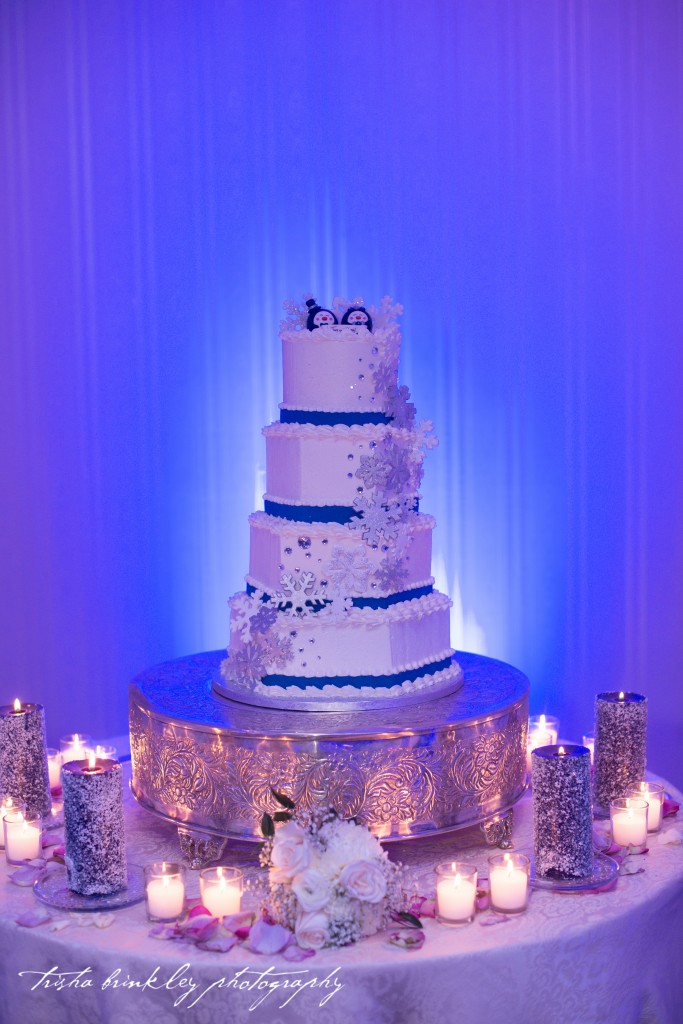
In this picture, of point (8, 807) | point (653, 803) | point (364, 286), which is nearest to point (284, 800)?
point (8, 807)

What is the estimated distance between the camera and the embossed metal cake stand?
3658 millimetres

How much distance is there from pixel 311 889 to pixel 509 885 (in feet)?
1.87

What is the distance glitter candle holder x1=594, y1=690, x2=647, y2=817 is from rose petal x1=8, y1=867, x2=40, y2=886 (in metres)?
1.95

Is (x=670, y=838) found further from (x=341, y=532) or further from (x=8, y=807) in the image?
(x=8, y=807)

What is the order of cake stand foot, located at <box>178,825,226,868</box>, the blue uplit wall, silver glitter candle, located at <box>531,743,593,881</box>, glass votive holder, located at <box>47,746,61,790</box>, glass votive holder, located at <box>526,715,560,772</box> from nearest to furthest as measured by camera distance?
1. silver glitter candle, located at <box>531,743,593,881</box>
2. cake stand foot, located at <box>178,825,226,868</box>
3. glass votive holder, located at <box>47,746,61,790</box>
4. glass votive holder, located at <box>526,715,560,772</box>
5. the blue uplit wall

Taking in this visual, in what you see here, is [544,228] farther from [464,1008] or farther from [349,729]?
[464,1008]

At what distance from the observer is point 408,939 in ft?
10.5

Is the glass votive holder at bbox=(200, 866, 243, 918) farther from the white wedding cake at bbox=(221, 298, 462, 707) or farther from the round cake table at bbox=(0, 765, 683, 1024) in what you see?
the white wedding cake at bbox=(221, 298, 462, 707)

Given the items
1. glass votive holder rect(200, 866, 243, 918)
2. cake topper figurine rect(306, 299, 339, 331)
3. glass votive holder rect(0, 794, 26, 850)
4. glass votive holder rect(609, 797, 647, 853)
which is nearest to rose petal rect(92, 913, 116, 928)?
glass votive holder rect(200, 866, 243, 918)

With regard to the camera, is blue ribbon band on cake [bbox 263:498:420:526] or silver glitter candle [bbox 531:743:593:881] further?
blue ribbon band on cake [bbox 263:498:420:526]

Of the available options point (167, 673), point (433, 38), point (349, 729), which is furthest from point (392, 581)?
point (433, 38)

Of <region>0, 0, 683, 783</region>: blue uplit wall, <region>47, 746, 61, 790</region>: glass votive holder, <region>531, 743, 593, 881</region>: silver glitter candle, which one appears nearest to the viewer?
<region>531, 743, 593, 881</region>: silver glitter candle

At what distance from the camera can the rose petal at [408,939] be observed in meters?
3.18

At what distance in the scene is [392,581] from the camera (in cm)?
400
